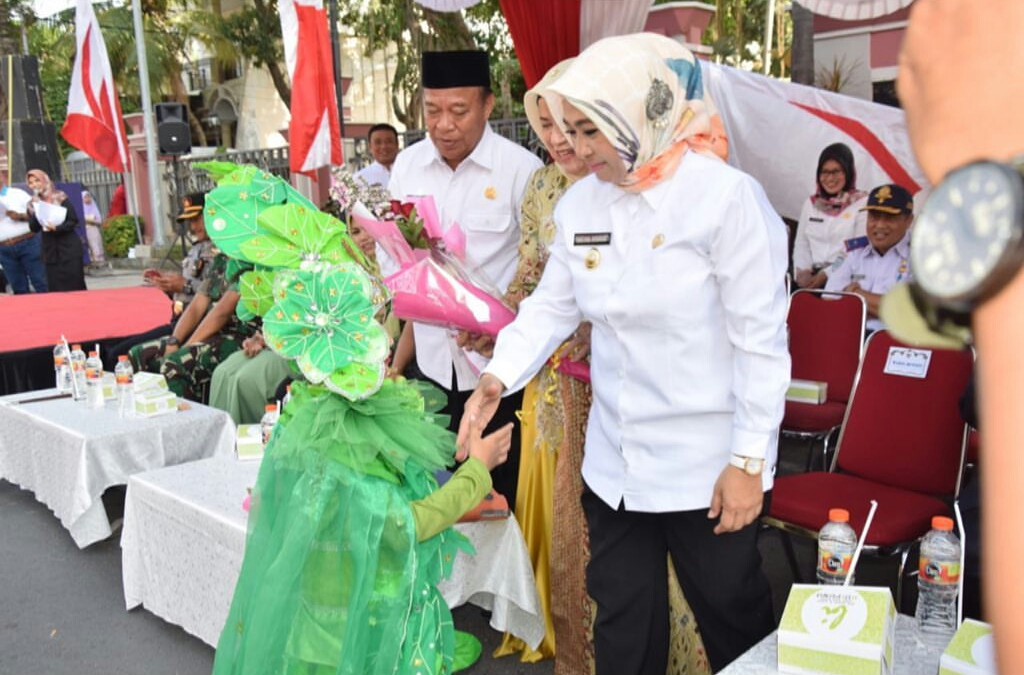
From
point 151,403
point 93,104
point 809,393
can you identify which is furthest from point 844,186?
point 93,104

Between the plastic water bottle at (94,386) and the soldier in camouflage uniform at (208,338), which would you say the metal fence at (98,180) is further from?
the plastic water bottle at (94,386)

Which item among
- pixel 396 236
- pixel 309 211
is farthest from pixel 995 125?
Result: pixel 396 236

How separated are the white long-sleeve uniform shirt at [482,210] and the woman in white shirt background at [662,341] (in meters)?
0.92

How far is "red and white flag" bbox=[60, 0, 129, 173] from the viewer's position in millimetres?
8883

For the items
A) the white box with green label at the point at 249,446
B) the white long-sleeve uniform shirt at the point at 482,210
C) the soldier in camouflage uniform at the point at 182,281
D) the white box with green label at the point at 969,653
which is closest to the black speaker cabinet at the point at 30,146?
the soldier in camouflage uniform at the point at 182,281

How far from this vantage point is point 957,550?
6.09ft

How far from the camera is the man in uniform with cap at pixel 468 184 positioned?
2861 millimetres

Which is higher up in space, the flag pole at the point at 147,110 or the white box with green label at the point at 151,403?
the flag pole at the point at 147,110

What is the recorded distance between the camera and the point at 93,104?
29.2 ft

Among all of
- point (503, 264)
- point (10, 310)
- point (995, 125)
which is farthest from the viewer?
point (10, 310)

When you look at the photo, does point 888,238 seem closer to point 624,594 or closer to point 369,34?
point 624,594

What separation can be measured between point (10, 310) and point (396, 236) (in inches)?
248

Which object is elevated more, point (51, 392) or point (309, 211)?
point (309, 211)

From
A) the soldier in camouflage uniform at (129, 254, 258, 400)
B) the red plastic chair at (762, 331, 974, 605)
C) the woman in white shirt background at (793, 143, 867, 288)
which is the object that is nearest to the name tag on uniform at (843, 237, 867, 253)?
the woman in white shirt background at (793, 143, 867, 288)
